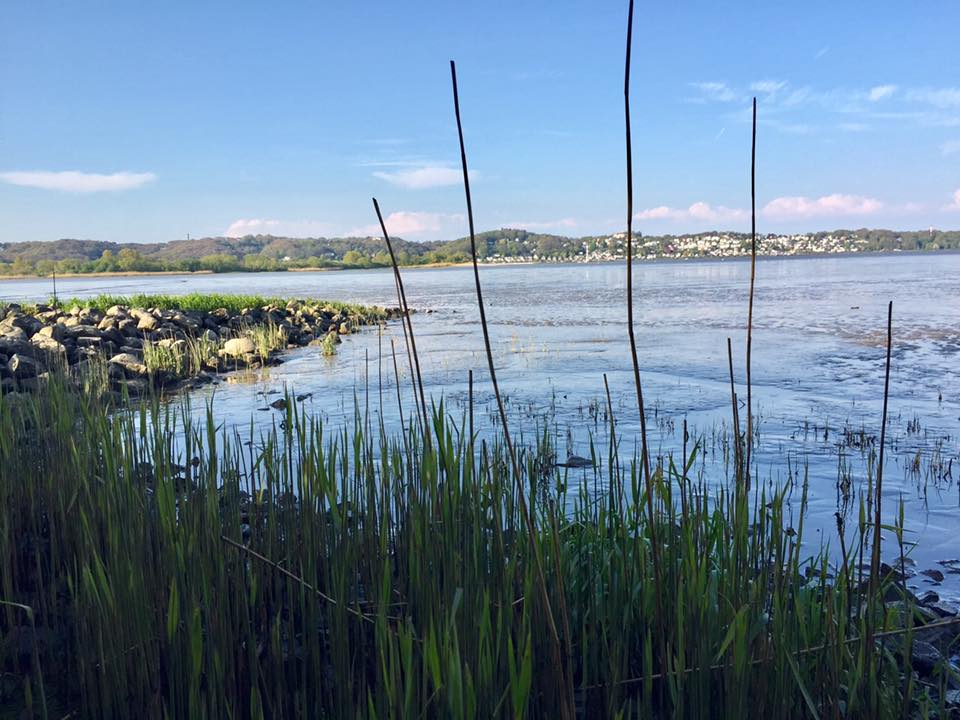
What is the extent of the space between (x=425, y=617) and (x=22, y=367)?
9.10 meters

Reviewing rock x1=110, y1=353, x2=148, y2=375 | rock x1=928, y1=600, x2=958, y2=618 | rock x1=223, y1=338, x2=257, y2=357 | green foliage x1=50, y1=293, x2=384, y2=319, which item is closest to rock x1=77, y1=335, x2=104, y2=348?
rock x1=110, y1=353, x2=148, y2=375

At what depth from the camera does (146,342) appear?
35.2 feet

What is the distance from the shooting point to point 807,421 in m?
7.94

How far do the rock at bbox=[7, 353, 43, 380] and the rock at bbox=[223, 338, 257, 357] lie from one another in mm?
4041

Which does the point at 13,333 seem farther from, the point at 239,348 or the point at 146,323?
the point at 239,348

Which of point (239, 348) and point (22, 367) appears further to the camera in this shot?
point (239, 348)

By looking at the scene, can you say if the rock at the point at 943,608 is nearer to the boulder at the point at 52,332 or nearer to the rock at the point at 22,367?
the rock at the point at 22,367

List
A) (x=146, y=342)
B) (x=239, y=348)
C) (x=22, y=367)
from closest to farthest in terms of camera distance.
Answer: (x=22, y=367) < (x=146, y=342) < (x=239, y=348)

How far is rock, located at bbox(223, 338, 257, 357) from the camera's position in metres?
13.5

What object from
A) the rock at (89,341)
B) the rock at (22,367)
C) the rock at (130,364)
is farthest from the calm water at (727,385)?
the rock at (89,341)

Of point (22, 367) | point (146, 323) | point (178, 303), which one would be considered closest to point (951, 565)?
point (22, 367)

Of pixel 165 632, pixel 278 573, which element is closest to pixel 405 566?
pixel 278 573

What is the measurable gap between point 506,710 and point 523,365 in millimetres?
11222

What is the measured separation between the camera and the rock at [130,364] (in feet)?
35.0
